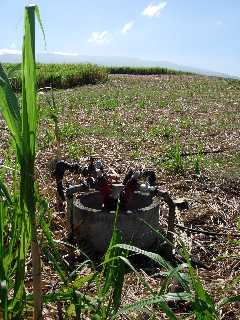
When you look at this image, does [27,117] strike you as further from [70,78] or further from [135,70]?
[135,70]

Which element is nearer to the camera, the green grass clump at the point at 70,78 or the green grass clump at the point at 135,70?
the green grass clump at the point at 70,78

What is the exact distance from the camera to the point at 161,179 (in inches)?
231

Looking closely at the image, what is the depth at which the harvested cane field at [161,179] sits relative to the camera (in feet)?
6.29

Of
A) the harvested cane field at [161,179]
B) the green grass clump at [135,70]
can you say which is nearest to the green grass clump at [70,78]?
the harvested cane field at [161,179]

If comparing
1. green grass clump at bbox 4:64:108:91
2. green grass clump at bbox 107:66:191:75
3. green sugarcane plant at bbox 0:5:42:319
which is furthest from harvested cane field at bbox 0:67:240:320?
green grass clump at bbox 107:66:191:75

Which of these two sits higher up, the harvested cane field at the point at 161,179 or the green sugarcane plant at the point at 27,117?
Answer: the green sugarcane plant at the point at 27,117

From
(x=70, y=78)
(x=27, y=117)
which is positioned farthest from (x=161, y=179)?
(x=70, y=78)

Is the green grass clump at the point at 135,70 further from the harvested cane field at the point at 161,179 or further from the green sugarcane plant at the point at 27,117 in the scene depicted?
the green sugarcane plant at the point at 27,117

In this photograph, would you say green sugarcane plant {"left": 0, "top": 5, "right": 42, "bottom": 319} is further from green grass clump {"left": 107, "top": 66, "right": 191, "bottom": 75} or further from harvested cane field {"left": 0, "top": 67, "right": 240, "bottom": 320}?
green grass clump {"left": 107, "top": 66, "right": 191, "bottom": 75}

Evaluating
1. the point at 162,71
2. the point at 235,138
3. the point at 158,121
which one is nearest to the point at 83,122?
the point at 158,121

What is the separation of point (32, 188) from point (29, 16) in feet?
1.48

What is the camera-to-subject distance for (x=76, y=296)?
1711mm

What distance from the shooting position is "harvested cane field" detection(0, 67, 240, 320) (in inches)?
75.4

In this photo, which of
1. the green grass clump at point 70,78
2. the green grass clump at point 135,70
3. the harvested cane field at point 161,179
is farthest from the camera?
the green grass clump at point 135,70
